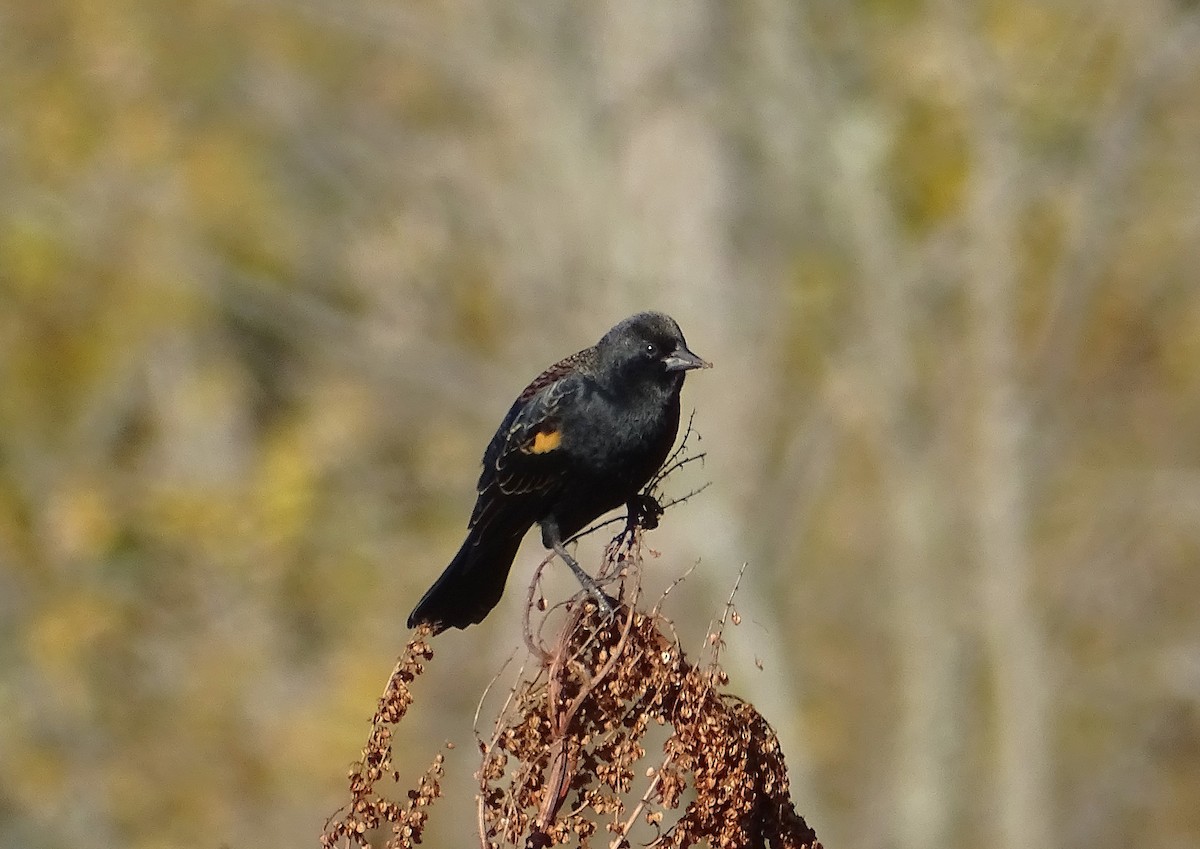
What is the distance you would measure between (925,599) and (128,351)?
351 inches

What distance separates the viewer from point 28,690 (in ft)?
43.5

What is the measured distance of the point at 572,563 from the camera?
425cm

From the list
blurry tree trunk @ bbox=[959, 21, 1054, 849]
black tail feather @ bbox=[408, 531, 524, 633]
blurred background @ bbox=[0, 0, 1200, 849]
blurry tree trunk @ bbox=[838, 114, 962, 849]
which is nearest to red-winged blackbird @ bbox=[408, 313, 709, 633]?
black tail feather @ bbox=[408, 531, 524, 633]

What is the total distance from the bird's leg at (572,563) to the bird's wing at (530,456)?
11cm

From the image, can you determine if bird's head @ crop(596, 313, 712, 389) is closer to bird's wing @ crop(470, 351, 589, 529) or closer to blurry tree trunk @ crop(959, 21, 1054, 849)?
bird's wing @ crop(470, 351, 589, 529)

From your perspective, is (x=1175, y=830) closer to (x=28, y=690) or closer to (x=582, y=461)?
(x=28, y=690)

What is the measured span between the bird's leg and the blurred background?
436 cm

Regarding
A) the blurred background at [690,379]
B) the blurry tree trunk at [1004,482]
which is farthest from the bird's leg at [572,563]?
the blurry tree trunk at [1004,482]

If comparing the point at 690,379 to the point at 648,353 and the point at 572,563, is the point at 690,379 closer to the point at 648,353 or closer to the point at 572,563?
the point at 648,353

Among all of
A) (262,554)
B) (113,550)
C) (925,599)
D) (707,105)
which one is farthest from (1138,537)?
(113,550)

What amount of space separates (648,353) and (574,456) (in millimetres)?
366

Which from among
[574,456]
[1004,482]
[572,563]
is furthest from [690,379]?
[572,563]

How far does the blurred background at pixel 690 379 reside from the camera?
35.1ft

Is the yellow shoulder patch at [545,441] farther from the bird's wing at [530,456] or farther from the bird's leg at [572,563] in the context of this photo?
the bird's leg at [572,563]
